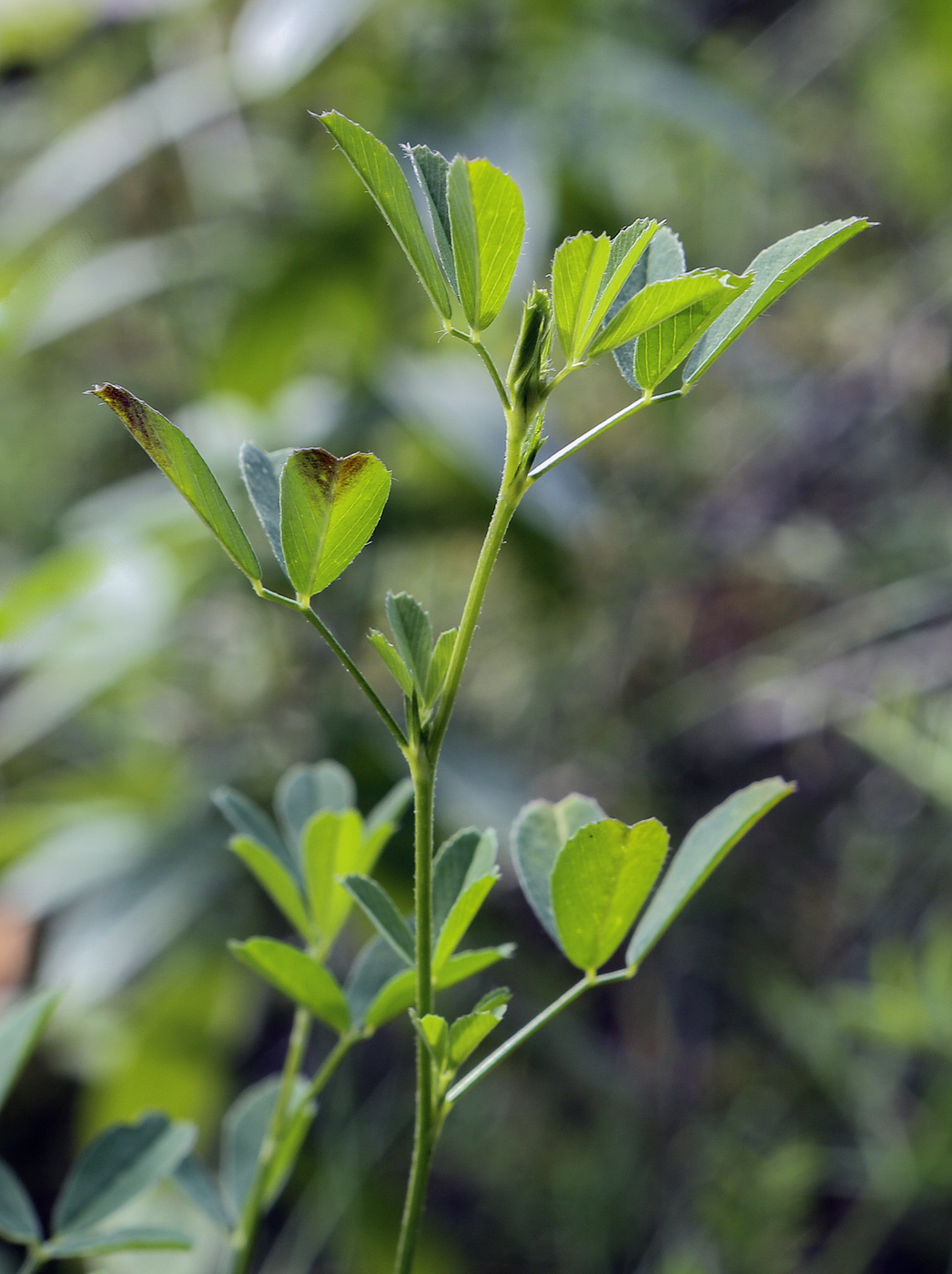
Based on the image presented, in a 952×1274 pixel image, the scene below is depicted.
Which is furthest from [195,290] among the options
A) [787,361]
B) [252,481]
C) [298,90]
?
[252,481]

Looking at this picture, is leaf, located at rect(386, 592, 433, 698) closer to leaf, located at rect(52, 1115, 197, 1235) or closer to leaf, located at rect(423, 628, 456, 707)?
leaf, located at rect(423, 628, 456, 707)

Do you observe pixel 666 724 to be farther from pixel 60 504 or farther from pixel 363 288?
pixel 60 504

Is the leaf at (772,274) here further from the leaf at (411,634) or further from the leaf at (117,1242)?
the leaf at (117,1242)

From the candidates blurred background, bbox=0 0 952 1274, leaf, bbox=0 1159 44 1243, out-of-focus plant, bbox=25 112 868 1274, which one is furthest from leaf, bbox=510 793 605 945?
blurred background, bbox=0 0 952 1274

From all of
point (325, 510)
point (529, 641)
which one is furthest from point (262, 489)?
point (529, 641)

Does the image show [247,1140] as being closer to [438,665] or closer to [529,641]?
[438,665]
